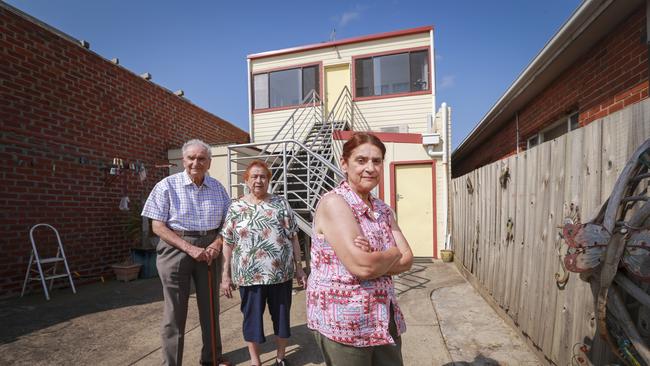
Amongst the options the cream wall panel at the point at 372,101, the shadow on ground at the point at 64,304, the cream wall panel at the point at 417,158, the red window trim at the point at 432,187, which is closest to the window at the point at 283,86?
Answer: the cream wall panel at the point at 372,101

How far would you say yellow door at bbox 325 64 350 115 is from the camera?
32.0ft

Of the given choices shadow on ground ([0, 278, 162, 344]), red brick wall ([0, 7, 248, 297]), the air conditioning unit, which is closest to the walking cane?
shadow on ground ([0, 278, 162, 344])

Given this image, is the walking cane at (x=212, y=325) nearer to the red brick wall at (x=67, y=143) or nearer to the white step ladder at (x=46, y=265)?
the white step ladder at (x=46, y=265)

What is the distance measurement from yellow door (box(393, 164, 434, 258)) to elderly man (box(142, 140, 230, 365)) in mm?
5131

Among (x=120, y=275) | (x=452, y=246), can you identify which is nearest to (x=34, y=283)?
(x=120, y=275)

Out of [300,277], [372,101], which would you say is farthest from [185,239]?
[372,101]

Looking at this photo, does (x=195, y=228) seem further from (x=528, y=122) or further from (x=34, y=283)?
(x=528, y=122)

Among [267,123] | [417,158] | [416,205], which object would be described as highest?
[267,123]

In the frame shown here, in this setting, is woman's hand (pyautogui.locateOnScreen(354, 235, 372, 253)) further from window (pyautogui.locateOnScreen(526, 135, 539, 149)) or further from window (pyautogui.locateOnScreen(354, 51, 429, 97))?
window (pyautogui.locateOnScreen(354, 51, 429, 97))

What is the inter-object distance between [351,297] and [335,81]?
914 cm

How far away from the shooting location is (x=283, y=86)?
1011 centimetres

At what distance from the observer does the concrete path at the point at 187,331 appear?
2793 millimetres

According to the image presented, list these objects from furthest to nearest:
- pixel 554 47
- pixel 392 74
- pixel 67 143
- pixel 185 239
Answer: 1. pixel 392 74
2. pixel 67 143
3. pixel 554 47
4. pixel 185 239

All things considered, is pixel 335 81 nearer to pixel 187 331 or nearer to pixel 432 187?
pixel 432 187
